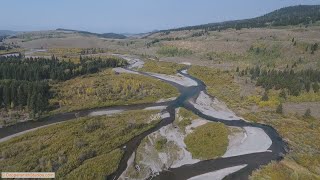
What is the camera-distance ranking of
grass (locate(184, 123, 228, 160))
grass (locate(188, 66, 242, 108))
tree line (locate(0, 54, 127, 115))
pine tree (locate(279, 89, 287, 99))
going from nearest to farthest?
grass (locate(184, 123, 228, 160)) → tree line (locate(0, 54, 127, 115)) → pine tree (locate(279, 89, 287, 99)) → grass (locate(188, 66, 242, 108))

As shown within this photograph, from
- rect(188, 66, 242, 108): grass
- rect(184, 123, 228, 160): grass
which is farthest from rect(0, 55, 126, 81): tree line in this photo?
rect(184, 123, 228, 160): grass

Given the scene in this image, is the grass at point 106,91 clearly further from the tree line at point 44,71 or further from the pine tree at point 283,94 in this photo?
the pine tree at point 283,94

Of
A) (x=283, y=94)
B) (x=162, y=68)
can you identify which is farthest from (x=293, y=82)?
(x=162, y=68)

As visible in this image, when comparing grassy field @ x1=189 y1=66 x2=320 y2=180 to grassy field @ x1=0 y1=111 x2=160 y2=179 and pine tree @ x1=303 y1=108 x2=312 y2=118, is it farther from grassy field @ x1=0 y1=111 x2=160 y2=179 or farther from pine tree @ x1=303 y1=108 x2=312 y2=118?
grassy field @ x1=0 y1=111 x2=160 y2=179

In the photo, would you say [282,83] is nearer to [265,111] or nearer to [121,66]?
[265,111]

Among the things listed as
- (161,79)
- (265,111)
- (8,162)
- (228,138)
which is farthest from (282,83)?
(8,162)

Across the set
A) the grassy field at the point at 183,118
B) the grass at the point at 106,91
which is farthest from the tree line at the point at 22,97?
the grassy field at the point at 183,118

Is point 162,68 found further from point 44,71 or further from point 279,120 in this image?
point 279,120
